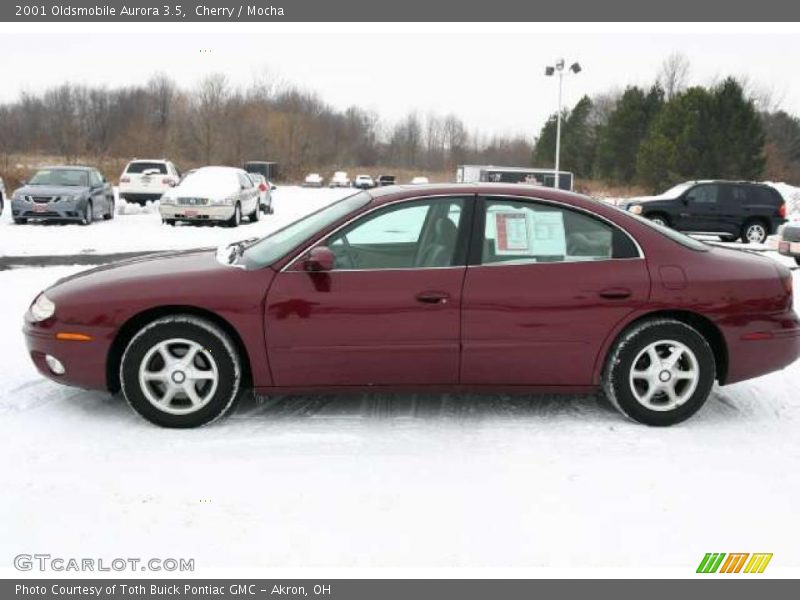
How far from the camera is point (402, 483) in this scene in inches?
155

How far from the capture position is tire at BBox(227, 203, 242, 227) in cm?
2039

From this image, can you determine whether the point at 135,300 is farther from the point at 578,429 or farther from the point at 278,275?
the point at 578,429

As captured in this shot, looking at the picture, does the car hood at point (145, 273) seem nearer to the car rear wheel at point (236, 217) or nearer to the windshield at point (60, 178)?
the car rear wheel at point (236, 217)

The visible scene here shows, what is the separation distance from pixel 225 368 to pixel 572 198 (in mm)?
2327

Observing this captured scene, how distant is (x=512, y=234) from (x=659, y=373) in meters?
1.20

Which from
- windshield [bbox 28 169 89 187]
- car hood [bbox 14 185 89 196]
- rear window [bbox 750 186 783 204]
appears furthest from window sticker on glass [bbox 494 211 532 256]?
windshield [bbox 28 169 89 187]

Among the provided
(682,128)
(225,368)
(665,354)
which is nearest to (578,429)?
(665,354)

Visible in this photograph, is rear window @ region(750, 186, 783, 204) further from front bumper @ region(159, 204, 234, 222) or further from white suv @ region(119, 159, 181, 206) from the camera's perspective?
white suv @ region(119, 159, 181, 206)

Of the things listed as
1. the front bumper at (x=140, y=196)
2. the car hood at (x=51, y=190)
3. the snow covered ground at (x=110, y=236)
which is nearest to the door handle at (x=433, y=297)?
the snow covered ground at (x=110, y=236)

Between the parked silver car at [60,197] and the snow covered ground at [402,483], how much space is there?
14.8 meters

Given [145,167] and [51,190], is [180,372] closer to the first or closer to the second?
[51,190]

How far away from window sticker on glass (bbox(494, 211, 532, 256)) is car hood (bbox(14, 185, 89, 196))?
54.9 feet

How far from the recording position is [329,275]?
4645 mm

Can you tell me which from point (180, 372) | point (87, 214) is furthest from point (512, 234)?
point (87, 214)
